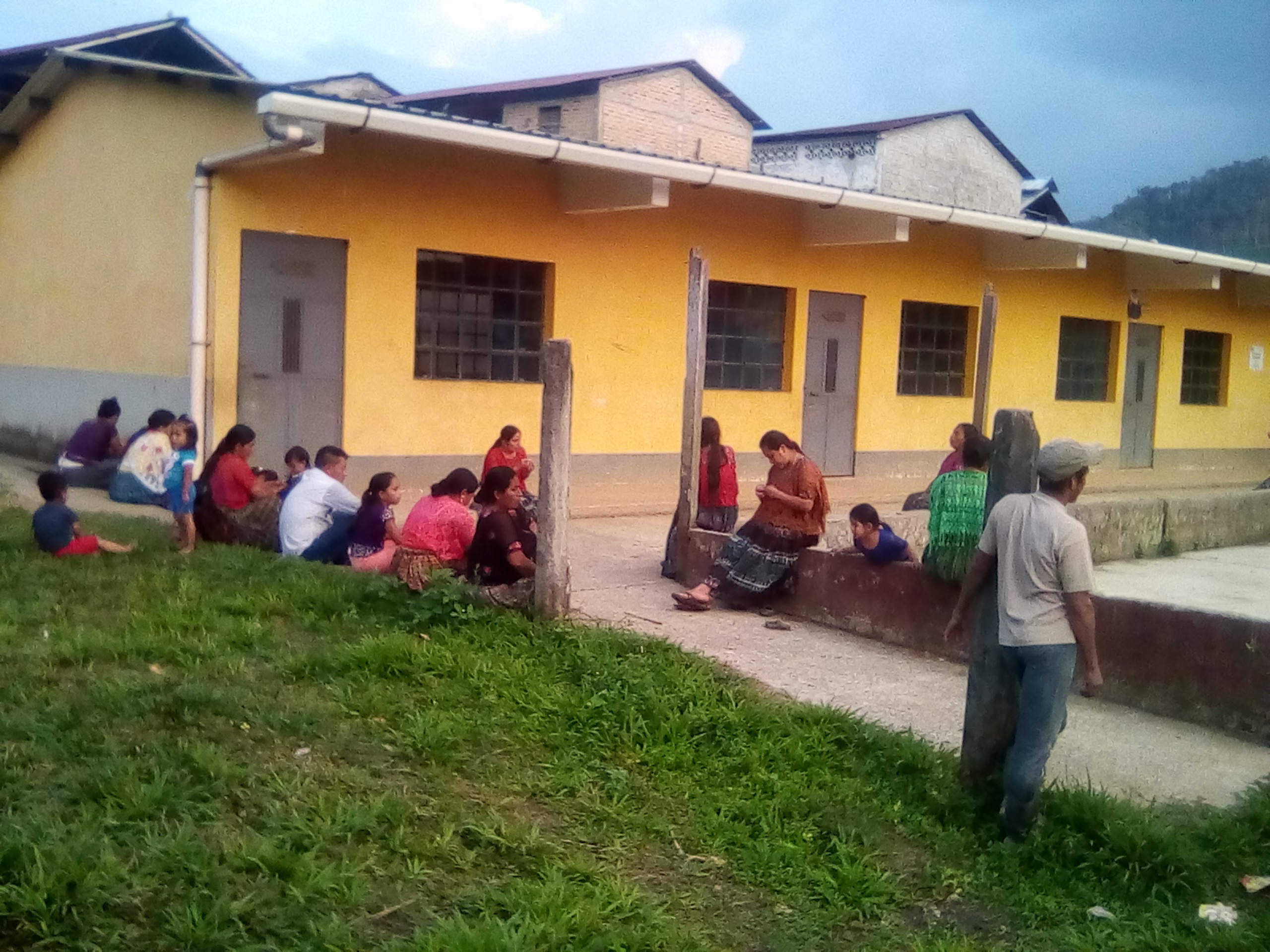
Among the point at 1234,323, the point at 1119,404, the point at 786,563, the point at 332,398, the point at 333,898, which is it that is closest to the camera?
the point at 333,898

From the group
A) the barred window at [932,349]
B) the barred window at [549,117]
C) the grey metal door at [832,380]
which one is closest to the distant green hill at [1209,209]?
the barred window at [549,117]

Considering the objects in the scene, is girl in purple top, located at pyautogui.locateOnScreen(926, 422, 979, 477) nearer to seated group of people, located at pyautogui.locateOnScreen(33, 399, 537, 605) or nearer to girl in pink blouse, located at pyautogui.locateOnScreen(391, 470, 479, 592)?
seated group of people, located at pyautogui.locateOnScreen(33, 399, 537, 605)

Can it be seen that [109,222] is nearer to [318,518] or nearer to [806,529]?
[318,518]

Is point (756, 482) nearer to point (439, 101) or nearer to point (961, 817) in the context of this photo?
point (961, 817)

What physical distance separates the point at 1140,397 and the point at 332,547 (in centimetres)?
1412

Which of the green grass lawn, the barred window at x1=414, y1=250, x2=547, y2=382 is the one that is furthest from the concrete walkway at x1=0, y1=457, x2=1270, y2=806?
the barred window at x1=414, y1=250, x2=547, y2=382

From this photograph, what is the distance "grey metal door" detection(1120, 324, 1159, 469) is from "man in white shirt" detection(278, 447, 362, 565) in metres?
13.4

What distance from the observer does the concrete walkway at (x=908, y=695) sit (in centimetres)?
538

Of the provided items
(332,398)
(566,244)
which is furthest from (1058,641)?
(566,244)

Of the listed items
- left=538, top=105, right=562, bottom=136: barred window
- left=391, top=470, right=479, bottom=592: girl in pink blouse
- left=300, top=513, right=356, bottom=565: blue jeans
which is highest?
left=538, top=105, right=562, bottom=136: barred window

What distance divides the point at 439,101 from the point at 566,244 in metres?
17.3

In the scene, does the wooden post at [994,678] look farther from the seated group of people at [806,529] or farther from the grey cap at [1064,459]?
the seated group of people at [806,529]

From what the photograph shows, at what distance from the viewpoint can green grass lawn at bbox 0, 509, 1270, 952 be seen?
3707mm

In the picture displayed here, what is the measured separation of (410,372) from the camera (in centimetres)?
1114
